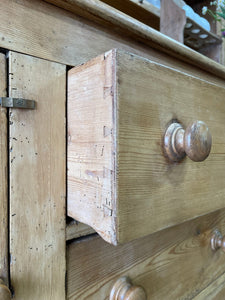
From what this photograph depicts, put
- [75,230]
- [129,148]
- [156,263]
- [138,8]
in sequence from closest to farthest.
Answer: [129,148] → [75,230] → [156,263] → [138,8]

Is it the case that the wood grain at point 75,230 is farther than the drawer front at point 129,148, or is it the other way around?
the wood grain at point 75,230

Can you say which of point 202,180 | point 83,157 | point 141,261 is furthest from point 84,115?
point 141,261

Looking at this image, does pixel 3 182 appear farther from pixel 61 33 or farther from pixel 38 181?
pixel 61 33

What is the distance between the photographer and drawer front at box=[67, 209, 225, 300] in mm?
420

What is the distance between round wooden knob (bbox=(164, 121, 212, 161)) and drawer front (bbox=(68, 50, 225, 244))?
0.01 meters

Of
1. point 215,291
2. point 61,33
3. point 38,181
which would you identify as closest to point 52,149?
point 38,181

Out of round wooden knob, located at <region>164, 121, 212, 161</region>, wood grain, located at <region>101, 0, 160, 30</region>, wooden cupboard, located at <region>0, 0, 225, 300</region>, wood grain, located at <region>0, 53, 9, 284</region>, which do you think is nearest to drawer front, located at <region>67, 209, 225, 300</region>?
wooden cupboard, located at <region>0, 0, 225, 300</region>

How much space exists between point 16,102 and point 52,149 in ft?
0.29

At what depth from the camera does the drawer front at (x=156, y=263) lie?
16.5 inches

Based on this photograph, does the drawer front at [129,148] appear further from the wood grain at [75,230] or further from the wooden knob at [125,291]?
the wooden knob at [125,291]

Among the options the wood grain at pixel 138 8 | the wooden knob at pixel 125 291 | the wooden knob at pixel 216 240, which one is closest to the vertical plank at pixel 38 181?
the wooden knob at pixel 125 291

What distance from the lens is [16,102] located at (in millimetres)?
334

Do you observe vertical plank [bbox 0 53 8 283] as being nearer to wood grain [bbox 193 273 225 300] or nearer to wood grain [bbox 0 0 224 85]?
wood grain [bbox 0 0 224 85]

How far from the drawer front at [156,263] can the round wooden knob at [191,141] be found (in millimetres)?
232
